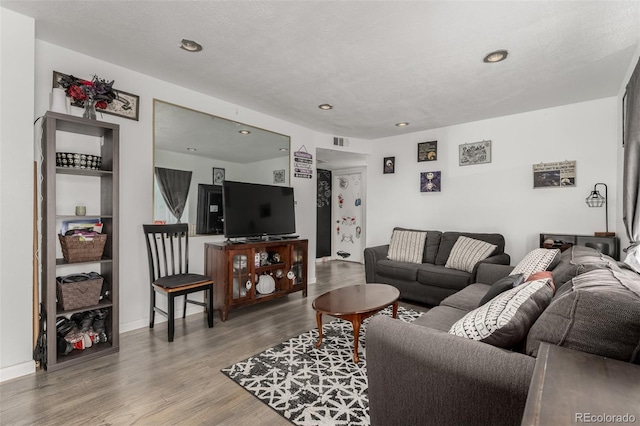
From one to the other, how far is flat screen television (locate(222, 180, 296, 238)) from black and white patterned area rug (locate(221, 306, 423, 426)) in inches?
55.4

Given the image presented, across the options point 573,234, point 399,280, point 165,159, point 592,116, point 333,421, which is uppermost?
point 592,116

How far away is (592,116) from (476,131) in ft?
4.03

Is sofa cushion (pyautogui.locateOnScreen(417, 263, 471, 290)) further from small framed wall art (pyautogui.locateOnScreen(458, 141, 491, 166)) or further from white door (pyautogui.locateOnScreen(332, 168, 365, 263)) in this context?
white door (pyautogui.locateOnScreen(332, 168, 365, 263))

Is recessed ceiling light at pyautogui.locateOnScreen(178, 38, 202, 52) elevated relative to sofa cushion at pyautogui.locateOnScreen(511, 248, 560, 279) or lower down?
elevated

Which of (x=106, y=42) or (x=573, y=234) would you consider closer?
(x=106, y=42)

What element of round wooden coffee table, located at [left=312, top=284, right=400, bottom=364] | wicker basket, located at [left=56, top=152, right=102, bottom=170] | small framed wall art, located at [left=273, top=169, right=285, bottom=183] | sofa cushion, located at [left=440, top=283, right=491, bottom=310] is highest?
small framed wall art, located at [left=273, top=169, right=285, bottom=183]

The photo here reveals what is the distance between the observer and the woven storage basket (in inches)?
90.3

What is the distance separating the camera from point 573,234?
3.56m

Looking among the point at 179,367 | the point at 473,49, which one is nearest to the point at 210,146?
the point at 179,367

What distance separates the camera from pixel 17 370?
2.10 metres

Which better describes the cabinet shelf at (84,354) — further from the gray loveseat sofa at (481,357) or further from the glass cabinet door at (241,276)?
the gray loveseat sofa at (481,357)

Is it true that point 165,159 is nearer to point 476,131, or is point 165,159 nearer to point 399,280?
point 399,280

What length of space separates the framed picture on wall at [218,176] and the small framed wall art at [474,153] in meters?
3.35
